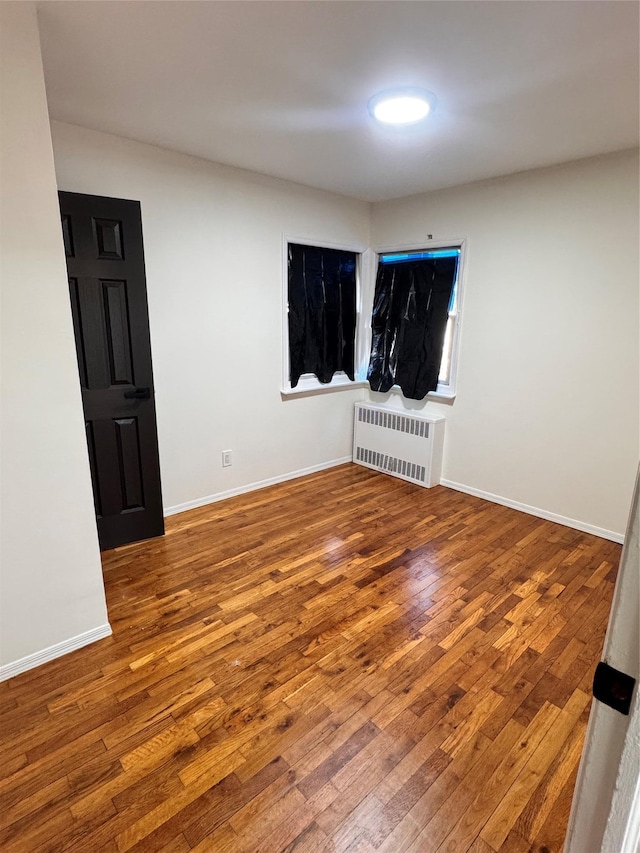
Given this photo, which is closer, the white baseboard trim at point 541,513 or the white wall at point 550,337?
the white wall at point 550,337

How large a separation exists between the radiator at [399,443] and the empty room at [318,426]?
0.03 meters

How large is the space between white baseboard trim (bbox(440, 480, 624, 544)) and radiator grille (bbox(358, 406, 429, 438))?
522 millimetres

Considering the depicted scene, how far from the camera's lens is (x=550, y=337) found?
3.24 m

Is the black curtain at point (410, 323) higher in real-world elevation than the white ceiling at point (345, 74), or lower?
lower

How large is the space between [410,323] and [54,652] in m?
3.49

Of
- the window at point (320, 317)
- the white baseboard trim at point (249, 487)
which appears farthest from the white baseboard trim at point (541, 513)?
the window at point (320, 317)

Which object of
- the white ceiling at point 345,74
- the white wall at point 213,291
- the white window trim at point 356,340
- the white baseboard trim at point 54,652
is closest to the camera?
the white ceiling at point 345,74

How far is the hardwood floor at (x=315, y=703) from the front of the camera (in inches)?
54.7

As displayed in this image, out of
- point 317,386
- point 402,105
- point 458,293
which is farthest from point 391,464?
point 402,105

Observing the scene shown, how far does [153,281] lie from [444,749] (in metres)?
2.99

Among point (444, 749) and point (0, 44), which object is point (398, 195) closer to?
point (0, 44)

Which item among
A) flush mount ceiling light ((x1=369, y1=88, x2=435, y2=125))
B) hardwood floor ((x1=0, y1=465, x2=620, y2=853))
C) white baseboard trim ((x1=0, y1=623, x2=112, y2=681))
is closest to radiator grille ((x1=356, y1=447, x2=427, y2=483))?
hardwood floor ((x1=0, y1=465, x2=620, y2=853))

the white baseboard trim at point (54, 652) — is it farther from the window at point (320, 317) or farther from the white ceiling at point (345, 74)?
the white ceiling at point (345, 74)

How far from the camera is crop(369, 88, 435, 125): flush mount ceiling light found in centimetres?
205
